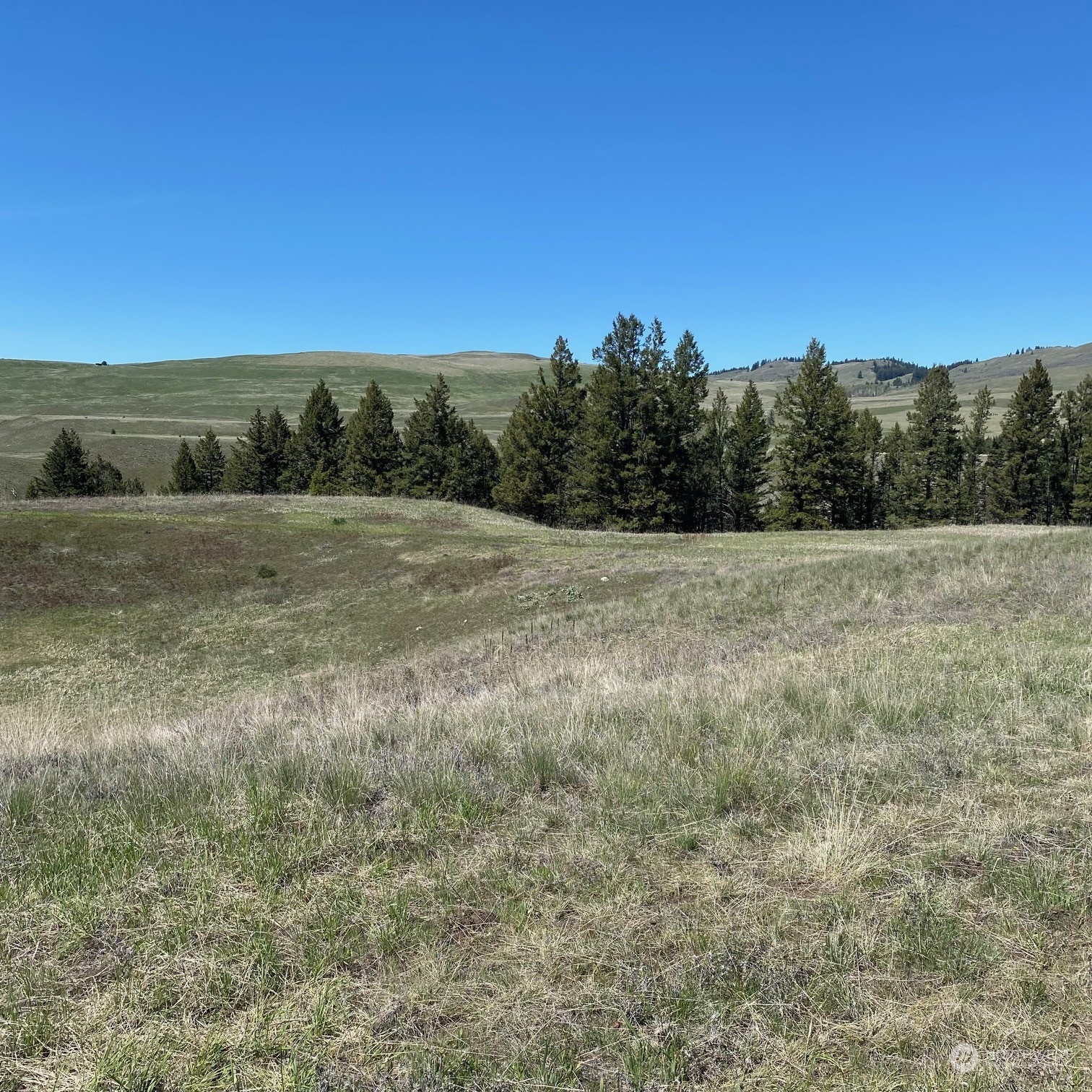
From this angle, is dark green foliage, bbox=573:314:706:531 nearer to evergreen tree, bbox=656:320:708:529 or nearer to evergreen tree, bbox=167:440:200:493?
evergreen tree, bbox=656:320:708:529

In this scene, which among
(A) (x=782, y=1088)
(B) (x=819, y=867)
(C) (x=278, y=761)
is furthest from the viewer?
(C) (x=278, y=761)

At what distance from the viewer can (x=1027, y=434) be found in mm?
61375

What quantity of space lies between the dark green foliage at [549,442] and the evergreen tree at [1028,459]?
3878 centimetres

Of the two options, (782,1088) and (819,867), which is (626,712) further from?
(782,1088)

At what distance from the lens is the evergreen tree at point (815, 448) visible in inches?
2179

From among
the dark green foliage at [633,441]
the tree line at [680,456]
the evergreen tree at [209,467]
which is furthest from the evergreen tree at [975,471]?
the evergreen tree at [209,467]

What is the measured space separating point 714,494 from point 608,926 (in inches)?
2586

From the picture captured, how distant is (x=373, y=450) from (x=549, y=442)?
1795cm

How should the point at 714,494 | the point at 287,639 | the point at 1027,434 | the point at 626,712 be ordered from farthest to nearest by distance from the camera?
1. the point at 714,494
2. the point at 1027,434
3. the point at 287,639
4. the point at 626,712

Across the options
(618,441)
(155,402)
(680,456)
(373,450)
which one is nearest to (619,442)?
(618,441)

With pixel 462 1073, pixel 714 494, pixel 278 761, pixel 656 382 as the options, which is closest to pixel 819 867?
pixel 462 1073

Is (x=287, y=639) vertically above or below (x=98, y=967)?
below

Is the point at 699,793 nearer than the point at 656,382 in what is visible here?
Yes

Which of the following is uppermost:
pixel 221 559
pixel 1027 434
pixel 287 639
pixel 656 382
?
pixel 656 382
